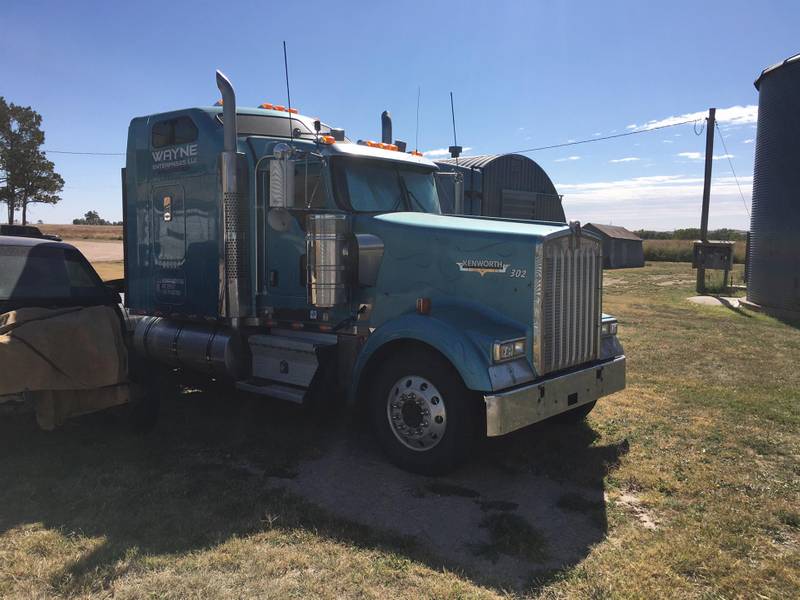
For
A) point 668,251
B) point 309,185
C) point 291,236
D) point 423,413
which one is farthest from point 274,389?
point 668,251

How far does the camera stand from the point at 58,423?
504 centimetres

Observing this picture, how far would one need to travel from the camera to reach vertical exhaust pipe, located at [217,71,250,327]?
18.5ft

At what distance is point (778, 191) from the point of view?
14914mm

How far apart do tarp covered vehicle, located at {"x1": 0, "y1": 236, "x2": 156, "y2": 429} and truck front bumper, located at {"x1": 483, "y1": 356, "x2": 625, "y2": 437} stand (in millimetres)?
3165

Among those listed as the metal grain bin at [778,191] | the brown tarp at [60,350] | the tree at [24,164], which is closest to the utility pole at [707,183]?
the metal grain bin at [778,191]

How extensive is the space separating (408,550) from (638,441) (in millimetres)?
2848

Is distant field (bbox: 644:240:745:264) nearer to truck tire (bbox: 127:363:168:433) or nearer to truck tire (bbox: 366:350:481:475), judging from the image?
truck tire (bbox: 366:350:481:475)

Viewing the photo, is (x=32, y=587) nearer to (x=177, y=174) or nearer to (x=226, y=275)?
(x=226, y=275)

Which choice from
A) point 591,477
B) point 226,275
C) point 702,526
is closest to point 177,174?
point 226,275

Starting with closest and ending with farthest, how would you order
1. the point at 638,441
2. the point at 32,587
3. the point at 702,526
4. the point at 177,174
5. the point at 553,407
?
the point at 32,587 → the point at 702,526 → the point at 553,407 → the point at 638,441 → the point at 177,174

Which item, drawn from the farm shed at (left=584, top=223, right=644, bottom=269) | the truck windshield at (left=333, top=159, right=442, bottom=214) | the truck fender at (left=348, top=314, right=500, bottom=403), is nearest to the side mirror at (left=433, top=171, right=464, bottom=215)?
the truck windshield at (left=333, top=159, right=442, bottom=214)

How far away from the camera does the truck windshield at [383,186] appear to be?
18.5ft

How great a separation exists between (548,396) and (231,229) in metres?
3.21

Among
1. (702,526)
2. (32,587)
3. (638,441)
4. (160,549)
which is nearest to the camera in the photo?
(32,587)
